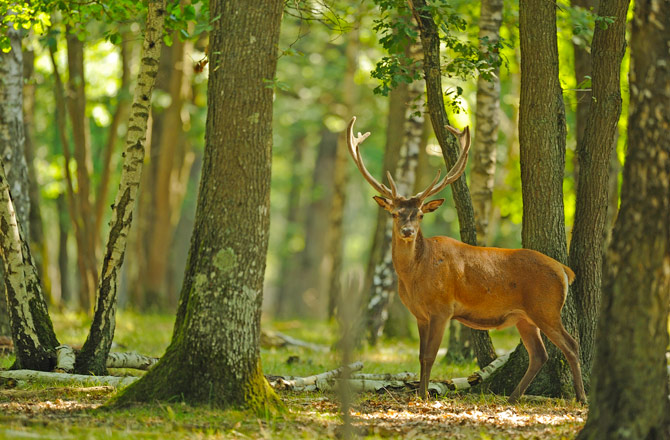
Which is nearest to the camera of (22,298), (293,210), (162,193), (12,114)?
(22,298)

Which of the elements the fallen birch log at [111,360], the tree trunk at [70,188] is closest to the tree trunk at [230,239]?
the fallen birch log at [111,360]

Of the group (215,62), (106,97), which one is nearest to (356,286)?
(215,62)

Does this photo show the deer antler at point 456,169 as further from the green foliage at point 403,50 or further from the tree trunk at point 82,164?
the tree trunk at point 82,164

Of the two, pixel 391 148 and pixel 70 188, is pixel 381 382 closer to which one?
pixel 391 148

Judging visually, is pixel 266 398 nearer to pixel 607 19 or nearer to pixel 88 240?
pixel 607 19

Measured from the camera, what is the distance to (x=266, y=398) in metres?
7.29

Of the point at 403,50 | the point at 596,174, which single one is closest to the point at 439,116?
the point at 403,50

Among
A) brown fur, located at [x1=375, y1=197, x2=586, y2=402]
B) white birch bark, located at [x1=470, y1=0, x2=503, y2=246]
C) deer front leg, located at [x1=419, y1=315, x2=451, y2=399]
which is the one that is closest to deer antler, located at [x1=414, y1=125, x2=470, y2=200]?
brown fur, located at [x1=375, y1=197, x2=586, y2=402]

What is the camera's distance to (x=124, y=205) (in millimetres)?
8852

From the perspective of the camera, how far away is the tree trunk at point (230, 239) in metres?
7.19

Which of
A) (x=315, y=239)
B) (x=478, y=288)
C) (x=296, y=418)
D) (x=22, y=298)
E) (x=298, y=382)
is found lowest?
(x=296, y=418)

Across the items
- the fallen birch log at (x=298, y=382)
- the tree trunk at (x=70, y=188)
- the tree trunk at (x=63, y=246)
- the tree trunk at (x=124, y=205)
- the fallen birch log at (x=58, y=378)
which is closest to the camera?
the fallen birch log at (x=58, y=378)

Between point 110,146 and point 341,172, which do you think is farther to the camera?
point 341,172

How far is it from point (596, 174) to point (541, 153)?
65 cm
